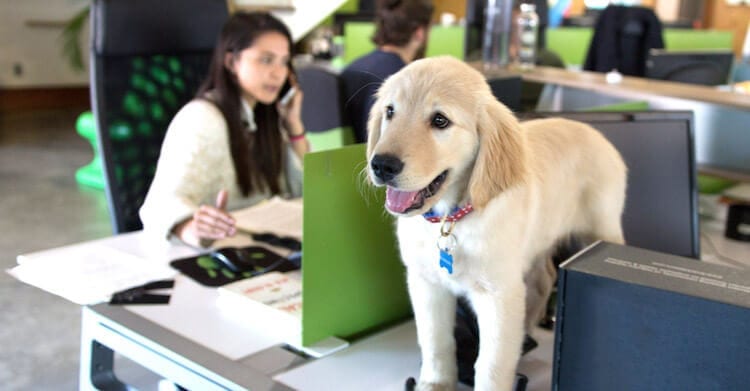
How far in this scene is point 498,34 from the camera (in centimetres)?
287

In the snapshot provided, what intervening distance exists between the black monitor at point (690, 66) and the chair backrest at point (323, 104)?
1.29 metres

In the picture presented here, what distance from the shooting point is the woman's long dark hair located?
182cm

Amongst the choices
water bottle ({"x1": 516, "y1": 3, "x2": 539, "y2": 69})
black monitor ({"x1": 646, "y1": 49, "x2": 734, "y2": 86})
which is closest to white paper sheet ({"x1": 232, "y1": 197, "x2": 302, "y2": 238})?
water bottle ({"x1": 516, "y1": 3, "x2": 539, "y2": 69})

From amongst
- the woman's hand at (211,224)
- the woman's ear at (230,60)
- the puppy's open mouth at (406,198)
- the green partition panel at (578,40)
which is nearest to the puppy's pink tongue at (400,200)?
the puppy's open mouth at (406,198)

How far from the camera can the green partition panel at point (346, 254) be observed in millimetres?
1102

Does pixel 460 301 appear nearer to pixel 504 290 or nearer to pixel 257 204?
pixel 504 290

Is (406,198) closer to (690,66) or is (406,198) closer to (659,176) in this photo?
(659,176)

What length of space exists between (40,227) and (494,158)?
3393mm

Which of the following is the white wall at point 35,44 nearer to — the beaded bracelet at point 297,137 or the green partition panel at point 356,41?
the green partition panel at point 356,41

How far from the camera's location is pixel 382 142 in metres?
0.91

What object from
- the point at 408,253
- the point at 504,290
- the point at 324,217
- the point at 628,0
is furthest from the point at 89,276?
the point at 628,0

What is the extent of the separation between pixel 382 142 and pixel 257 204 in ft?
3.44

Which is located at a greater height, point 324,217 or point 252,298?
point 324,217

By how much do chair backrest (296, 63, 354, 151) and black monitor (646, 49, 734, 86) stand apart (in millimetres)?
1286
